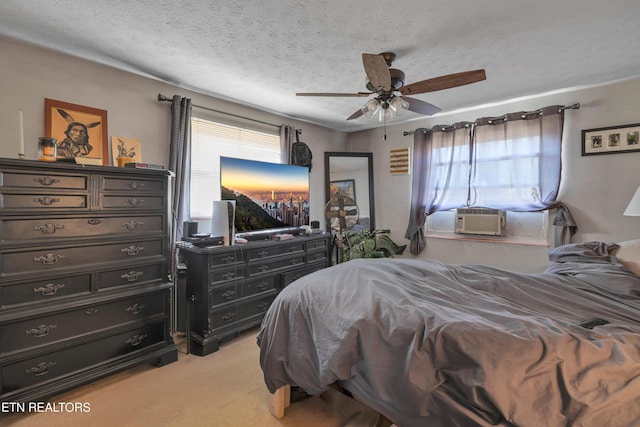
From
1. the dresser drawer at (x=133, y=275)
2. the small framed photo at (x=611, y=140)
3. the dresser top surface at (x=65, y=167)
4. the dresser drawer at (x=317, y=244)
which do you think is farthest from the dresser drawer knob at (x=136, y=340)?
the small framed photo at (x=611, y=140)

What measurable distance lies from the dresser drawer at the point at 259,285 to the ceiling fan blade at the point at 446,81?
Answer: 209cm

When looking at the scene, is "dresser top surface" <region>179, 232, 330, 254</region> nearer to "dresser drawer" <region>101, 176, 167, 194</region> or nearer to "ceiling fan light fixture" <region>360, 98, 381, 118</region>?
"dresser drawer" <region>101, 176, 167, 194</region>

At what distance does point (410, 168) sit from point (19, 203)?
410 cm

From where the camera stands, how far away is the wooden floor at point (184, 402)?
1717 millimetres

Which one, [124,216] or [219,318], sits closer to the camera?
[124,216]

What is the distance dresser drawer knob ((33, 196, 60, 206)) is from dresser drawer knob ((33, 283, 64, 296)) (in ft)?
1.66

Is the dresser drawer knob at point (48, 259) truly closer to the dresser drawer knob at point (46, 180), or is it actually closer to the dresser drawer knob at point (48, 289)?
the dresser drawer knob at point (48, 289)

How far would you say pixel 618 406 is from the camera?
915 millimetres

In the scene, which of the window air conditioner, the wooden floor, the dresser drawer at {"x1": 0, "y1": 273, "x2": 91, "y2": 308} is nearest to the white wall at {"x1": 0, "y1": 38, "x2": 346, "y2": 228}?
the dresser drawer at {"x1": 0, "y1": 273, "x2": 91, "y2": 308}

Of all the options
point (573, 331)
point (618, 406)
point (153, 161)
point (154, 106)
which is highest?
point (154, 106)

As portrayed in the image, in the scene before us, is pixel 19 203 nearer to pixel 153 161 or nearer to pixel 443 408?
pixel 153 161

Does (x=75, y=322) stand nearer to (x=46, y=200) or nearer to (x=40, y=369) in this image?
(x=40, y=369)

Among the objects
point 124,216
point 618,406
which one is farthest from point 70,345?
point 618,406

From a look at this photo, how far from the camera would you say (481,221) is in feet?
12.1
